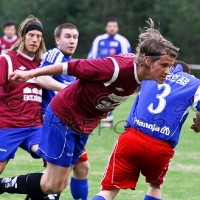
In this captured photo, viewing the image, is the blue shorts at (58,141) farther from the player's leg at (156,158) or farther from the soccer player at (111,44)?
the soccer player at (111,44)

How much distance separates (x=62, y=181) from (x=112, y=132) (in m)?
6.73

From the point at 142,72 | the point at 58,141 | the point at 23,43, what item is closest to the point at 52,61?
the point at 23,43

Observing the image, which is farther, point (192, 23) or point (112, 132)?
point (192, 23)

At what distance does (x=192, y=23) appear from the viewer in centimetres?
2595

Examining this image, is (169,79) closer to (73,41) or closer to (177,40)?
(73,41)

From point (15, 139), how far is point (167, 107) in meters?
1.52

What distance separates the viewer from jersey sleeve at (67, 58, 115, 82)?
4285 mm

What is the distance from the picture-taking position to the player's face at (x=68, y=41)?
581cm

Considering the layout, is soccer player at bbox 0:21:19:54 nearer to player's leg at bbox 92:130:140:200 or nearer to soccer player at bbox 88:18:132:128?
soccer player at bbox 88:18:132:128

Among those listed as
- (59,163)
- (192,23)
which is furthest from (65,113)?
(192,23)

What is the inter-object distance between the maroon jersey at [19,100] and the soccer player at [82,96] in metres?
0.62

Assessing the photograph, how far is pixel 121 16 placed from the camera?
28.1m

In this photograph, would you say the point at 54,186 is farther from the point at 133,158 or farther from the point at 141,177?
the point at 141,177

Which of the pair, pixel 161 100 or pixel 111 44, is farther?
pixel 111 44
